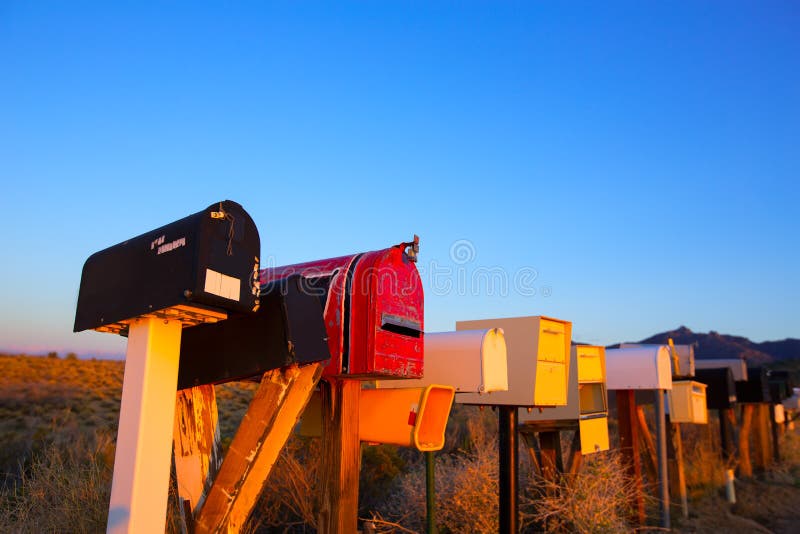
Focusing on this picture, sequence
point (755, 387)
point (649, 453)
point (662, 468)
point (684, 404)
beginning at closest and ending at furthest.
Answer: point (662, 468)
point (649, 453)
point (684, 404)
point (755, 387)

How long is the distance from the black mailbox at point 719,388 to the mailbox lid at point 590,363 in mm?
4595

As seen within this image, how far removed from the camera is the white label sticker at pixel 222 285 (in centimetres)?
173

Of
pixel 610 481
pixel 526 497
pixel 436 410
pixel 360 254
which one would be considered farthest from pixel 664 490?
pixel 360 254

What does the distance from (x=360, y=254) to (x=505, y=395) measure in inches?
77.5

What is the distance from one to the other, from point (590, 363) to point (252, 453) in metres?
4.16

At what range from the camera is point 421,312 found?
11.1ft

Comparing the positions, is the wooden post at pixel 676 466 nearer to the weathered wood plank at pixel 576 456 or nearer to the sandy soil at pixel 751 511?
the sandy soil at pixel 751 511

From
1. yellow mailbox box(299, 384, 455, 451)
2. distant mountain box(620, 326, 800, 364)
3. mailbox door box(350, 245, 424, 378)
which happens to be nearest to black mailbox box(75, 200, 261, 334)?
mailbox door box(350, 245, 424, 378)

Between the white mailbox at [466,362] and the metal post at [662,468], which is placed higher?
the white mailbox at [466,362]

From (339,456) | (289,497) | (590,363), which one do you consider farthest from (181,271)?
(590,363)

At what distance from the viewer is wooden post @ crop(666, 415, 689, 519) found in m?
7.76

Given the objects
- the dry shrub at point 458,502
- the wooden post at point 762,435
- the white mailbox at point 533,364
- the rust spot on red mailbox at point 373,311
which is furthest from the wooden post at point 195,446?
the wooden post at point 762,435

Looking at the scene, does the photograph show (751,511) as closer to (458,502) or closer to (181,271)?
(458,502)

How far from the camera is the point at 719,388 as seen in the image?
30.9 feet
